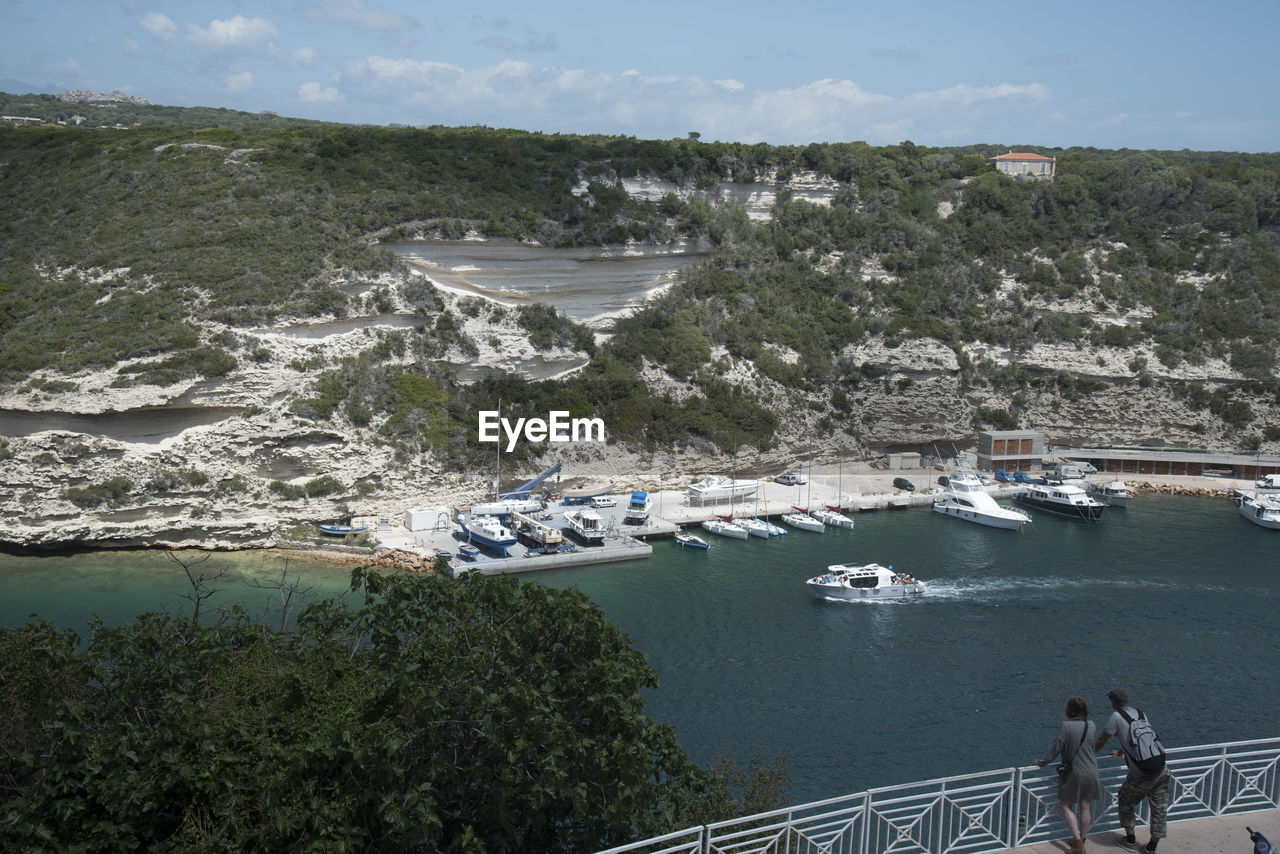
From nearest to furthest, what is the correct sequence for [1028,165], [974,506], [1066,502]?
1. [974,506]
2. [1066,502]
3. [1028,165]

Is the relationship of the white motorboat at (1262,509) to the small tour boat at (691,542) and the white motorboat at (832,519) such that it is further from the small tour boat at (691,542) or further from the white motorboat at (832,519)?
the small tour boat at (691,542)

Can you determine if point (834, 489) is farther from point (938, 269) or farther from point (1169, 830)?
point (1169, 830)

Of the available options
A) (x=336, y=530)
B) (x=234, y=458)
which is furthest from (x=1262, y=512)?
(x=234, y=458)

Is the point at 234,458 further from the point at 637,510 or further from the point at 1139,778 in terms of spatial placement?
the point at 1139,778

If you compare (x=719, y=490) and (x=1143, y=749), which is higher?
(x=1143, y=749)

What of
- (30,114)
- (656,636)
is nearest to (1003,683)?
(656,636)
